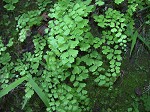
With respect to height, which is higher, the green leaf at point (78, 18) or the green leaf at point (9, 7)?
the green leaf at point (9, 7)

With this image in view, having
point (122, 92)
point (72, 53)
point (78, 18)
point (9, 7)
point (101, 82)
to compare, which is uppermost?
point (9, 7)

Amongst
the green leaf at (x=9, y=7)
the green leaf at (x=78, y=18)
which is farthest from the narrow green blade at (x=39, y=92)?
the green leaf at (x=9, y=7)

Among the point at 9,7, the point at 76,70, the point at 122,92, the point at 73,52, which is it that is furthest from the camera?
the point at 9,7

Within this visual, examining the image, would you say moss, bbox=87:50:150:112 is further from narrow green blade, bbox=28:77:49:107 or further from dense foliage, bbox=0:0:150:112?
narrow green blade, bbox=28:77:49:107

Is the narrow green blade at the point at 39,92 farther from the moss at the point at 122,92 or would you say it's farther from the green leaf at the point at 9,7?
the green leaf at the point at 9,7

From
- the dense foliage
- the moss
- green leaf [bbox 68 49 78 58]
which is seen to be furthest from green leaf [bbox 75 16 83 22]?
the moss

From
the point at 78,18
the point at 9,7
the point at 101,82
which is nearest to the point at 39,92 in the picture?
the point at 101,82

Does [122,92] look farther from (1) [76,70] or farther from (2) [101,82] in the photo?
(1) [76,70]

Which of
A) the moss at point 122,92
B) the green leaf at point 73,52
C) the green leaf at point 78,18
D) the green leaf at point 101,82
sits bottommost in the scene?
the moss at point 122,92

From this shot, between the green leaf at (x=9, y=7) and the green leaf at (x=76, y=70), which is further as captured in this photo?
the green leaf at (x=9, y=7)
